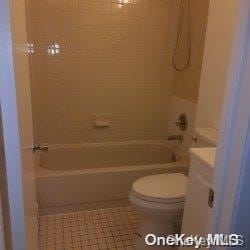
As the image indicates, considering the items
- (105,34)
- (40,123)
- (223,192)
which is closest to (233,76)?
Answer: (223,192)

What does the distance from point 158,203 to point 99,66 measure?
1.60m

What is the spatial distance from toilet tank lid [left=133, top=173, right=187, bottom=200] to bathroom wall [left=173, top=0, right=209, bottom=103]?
2.76 feet

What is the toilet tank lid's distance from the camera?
1.72 metres

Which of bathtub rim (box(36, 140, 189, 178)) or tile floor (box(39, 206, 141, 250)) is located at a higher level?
bathtub rim (box(36, 140, 189, 178))

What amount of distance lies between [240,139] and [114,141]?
88.3 inches

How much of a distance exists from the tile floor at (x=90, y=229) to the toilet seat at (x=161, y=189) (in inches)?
18.0

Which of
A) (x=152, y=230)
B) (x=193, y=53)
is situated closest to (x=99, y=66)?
(x=193, y=53)

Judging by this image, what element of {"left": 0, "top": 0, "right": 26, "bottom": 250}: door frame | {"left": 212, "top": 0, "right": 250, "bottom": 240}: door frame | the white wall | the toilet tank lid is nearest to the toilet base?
the toilet tank lid

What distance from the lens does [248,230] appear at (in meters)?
0.90

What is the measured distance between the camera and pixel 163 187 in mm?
1815

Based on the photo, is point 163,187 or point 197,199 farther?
point 163,187

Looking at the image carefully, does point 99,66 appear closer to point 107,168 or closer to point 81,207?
point 107,168

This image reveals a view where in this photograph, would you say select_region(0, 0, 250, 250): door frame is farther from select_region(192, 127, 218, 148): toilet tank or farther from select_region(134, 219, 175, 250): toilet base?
select_region(134, 219, 175, 250): toilet base

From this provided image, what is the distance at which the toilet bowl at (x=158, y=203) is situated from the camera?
1.71 m
